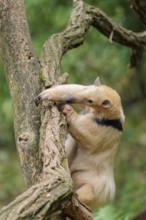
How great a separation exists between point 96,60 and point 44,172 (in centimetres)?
634

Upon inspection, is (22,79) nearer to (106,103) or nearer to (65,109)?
(65,109)

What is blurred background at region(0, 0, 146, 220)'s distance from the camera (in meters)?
7.53

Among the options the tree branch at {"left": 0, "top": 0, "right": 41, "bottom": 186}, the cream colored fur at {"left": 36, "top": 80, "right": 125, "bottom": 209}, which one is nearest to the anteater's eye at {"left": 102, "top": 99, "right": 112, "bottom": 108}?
the cream colored fur at {"left": 36, "top": 80, "right": 125, "bottom": 209}

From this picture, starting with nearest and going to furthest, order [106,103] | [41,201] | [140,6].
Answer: [41,201] → [106,103] → [140,6]

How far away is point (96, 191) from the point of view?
4.00 meters

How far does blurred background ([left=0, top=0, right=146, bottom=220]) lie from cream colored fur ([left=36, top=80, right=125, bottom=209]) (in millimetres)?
1906

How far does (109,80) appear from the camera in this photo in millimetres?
8992

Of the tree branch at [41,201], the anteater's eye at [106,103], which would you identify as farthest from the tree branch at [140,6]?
the tree branch at [41,201]

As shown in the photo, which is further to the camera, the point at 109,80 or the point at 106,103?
the point at 109,80

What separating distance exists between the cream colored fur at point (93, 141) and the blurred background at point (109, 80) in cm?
191

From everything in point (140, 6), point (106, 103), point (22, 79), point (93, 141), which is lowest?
point (93, 141)

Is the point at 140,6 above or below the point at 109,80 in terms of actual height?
above

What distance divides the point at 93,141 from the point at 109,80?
4.96 m

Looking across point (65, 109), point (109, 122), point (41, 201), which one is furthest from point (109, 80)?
point (41, 201)
